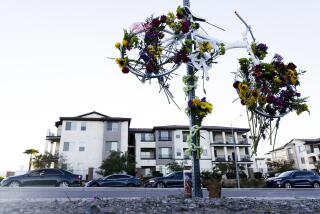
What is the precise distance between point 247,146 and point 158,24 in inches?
1962

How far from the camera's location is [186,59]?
17.7 ft

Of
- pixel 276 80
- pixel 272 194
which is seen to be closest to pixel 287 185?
pixel 272 194

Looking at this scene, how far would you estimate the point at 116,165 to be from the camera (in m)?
37.4

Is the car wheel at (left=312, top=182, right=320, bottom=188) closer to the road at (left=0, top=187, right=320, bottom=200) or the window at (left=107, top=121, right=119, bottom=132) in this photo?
the road at (left=0, top=187, right=320, bottom=200)

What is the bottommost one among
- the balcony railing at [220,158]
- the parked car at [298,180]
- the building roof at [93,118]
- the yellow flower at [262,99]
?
the parked car at [298,180]

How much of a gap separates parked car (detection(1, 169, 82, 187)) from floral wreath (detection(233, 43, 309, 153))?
58.1 ft

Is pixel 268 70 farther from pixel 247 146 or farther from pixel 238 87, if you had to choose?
pixel 247 146

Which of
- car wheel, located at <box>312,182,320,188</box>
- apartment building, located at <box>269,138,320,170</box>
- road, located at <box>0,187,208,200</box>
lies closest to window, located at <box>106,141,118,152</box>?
car wheel, located at <box>312,182,320,188</box>

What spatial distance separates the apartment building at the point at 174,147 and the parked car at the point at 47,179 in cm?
2640

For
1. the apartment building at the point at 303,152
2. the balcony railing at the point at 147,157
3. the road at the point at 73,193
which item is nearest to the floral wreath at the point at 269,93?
the road at the point at 73,193

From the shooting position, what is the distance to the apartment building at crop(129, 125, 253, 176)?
47219mm

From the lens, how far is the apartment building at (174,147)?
155 ft

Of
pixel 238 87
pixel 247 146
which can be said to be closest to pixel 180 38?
pixel 238 87

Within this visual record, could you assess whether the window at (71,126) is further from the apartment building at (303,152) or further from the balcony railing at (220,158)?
the apartment building at (303,152)
